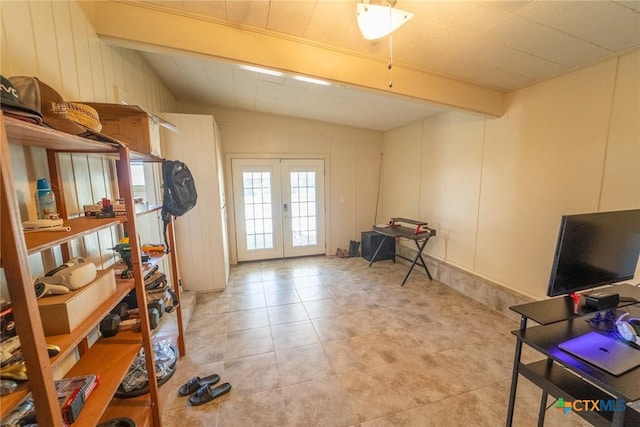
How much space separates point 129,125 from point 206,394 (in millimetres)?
1888

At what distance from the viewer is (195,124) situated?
3.22m

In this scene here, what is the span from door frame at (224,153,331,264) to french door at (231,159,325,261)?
6 centimetres

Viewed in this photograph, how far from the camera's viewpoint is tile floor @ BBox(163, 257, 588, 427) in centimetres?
173

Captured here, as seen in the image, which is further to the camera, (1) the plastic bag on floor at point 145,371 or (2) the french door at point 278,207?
(2) the french door at point 278,207

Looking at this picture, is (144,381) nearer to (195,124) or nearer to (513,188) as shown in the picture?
(195,124)

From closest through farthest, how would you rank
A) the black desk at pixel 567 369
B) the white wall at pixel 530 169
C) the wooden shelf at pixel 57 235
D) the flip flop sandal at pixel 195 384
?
the wooden shelf at pixel 57 235 < the black desk at pixel 567 369 < the flip flop sandal at pixel 195 384 < the white wall at pixel 530 169

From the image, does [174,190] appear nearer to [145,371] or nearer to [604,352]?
[145,371]

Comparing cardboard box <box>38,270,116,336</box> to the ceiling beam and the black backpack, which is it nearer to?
the black backpack

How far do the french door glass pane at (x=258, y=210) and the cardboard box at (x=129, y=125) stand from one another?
2.96 meters

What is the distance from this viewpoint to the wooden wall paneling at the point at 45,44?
130 cm

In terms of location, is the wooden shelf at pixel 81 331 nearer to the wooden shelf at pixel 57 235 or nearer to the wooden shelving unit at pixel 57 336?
the wooden shelving unit at pixel 57 336

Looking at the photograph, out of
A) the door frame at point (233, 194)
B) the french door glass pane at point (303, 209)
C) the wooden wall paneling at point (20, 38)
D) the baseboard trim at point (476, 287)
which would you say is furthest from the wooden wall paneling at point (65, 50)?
the baseboard trim at point (476, 287)

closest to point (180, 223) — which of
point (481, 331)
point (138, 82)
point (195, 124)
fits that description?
point (195, 124)

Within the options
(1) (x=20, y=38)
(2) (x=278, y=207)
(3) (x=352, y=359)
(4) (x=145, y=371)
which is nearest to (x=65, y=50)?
(1) (x=20, y=38)
